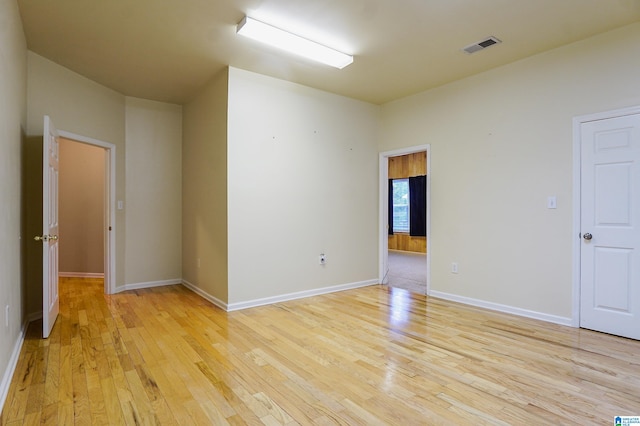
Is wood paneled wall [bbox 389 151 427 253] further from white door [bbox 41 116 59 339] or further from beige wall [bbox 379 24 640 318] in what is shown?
white door [bbox 41 116 59 339]

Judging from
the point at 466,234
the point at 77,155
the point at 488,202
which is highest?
the point at 77,155

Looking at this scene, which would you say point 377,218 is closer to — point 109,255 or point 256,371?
point 256,371

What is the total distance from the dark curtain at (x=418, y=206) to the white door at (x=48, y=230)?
25.8 feet

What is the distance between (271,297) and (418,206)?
6.18m

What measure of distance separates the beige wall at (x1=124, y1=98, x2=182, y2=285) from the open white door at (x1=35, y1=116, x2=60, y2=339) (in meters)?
1.37

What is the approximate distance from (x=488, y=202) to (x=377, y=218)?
173 cm

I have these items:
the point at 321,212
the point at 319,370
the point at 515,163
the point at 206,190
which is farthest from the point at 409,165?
the point at 319,370

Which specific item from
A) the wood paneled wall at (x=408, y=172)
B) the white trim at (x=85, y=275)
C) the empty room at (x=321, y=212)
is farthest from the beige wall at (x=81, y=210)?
the wood paneled wall at (x=408, y=172)

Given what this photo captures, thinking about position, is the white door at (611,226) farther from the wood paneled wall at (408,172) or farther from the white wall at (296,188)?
the wood paneled wall at (408,172)

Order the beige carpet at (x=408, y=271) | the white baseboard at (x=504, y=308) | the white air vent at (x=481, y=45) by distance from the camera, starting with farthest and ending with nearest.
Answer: the beige carpet at (x=408, y=271) < the white baseboard at (x=504, y=308) < the white air vent at (x=481, y=45)

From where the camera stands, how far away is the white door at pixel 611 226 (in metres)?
3.06

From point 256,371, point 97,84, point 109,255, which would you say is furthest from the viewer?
point 109,255

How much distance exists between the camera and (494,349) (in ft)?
9.36

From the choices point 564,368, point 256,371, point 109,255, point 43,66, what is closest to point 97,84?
point 43,66
